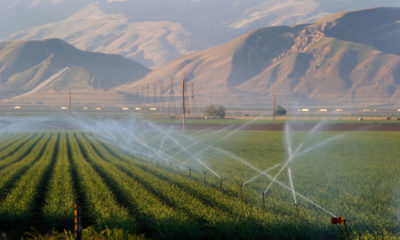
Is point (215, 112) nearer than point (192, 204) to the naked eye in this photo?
No

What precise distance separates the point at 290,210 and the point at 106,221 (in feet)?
25.9

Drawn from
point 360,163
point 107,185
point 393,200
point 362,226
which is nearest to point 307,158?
point 360,163

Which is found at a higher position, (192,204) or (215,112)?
(192,204)

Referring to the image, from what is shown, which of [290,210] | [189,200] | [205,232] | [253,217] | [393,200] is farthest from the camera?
[393,200]

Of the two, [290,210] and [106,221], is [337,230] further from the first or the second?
[106,221]

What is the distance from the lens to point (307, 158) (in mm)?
45375

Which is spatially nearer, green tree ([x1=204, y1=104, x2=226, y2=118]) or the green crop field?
the green crop field

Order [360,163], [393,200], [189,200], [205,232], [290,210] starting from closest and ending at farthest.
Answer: [205,232] → [290,210] → [189,200] → [393,200] → [360,163]

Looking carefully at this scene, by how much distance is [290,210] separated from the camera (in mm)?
19188

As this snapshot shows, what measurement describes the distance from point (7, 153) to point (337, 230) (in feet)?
129

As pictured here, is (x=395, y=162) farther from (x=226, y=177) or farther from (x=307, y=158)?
(x=226, y=177)

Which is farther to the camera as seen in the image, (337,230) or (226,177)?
(226,177)

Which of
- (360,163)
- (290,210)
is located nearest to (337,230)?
(290,210)

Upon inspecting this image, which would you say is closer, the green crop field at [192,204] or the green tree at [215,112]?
the green crop field at [192,204]
